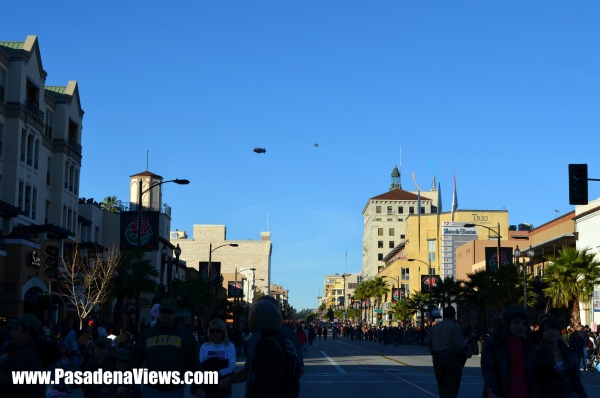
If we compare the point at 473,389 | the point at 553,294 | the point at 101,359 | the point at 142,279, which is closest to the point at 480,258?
the point at 553,294

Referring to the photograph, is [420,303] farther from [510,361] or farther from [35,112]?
[510,361]

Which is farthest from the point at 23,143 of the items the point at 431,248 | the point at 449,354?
the point at 431,248

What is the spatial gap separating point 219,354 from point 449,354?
14.6 ft

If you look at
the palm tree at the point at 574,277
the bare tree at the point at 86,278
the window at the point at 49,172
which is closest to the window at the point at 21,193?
the bare tree at the point at 86,278

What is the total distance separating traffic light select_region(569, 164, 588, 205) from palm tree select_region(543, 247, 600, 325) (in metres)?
26.3

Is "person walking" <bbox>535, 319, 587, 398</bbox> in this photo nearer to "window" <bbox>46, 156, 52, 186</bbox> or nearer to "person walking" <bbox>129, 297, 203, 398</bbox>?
"person walking" <bbox>129, 297, 203, 398</bbox>

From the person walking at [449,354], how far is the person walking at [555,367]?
14.1ft

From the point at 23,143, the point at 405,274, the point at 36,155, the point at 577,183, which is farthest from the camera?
the point at 405,274

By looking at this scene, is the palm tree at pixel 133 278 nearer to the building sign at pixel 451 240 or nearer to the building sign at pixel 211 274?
the building sign at pixel 211 274

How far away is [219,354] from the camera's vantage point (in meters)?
11.5

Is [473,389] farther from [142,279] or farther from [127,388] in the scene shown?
[142,279]

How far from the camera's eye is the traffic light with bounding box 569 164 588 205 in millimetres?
24078

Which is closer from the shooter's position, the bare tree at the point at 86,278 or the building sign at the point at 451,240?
the bare tree at the point at 86,278

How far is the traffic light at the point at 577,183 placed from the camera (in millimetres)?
24078
